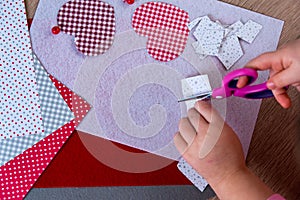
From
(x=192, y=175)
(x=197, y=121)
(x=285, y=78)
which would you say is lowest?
(x=192, y=175)

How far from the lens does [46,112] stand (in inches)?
31.2

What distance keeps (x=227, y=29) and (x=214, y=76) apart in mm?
86

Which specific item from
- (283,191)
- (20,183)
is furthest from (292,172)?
(20,183)

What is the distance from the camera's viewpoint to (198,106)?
29.0 inches

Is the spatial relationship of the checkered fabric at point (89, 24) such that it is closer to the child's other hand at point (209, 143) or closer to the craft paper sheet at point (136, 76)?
the craft paper sheet at point (136, 76)

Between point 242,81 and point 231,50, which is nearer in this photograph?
point 242,81

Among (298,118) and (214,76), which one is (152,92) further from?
(298,118)

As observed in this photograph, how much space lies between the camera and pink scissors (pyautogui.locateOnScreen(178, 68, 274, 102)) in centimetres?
69

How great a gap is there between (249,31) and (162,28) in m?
0.15

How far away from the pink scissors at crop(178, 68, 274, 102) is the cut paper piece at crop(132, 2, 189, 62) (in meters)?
0.11

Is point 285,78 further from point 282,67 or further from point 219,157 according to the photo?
point 219,157

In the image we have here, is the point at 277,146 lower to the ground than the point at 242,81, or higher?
lower

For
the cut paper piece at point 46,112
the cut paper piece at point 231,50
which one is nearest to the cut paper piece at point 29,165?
the cut paper piece at point 46,112

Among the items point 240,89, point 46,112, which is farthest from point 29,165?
point 240,89
